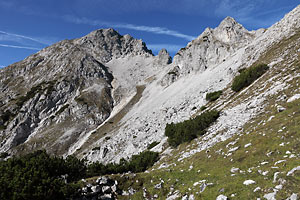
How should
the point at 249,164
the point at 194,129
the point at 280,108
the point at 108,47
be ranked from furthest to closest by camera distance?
the point at 108,47 < the point at 194,129 < the point at 280,108 < the point at 249,164

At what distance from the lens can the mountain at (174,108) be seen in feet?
39.2

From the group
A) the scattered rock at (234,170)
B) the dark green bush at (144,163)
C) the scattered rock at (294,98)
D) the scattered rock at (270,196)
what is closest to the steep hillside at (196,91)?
the scattered rock at (294,98)

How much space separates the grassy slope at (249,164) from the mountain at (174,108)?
0.08m

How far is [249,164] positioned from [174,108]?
40.7m

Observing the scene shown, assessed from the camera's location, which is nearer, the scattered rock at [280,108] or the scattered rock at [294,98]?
the scattered rock at [280,108]

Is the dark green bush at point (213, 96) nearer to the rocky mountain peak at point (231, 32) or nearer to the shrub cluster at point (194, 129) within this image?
the shrub cluster at point (194, 129)

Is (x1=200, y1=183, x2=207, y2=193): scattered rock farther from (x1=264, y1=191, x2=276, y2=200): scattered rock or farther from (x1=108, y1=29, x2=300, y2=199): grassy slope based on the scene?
(x1=264, y1=191, x2=276, y2=200): scattered rock

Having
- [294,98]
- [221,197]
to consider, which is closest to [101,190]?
[221,197]

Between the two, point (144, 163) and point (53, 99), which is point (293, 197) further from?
point (53, 99)

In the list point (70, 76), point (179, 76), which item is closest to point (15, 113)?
point (70, 76)

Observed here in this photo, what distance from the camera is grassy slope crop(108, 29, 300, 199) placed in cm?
902

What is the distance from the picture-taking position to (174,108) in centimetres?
5219

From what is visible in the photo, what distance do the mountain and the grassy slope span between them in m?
0.08

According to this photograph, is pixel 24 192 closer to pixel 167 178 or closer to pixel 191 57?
pixel 167 178
